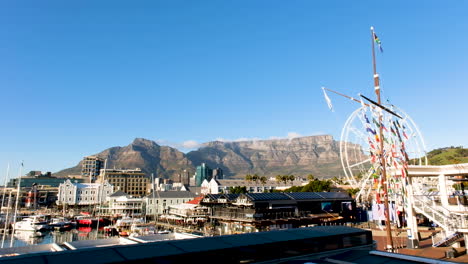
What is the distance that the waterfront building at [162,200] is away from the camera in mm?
109000

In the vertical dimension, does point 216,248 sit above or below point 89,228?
above

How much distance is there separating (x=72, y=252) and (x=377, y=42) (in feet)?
106

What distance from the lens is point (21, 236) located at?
255ft

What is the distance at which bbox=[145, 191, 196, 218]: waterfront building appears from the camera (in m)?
109

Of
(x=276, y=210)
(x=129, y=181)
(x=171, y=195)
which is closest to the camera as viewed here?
(x=276, y=210)

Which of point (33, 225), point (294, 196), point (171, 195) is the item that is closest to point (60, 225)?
point (33, 225)

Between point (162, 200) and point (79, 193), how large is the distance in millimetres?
55597

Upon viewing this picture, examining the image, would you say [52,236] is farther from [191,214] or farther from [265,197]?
[265,197]

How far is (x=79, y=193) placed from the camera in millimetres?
144000

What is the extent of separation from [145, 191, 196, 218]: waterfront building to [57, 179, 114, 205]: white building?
37.1m

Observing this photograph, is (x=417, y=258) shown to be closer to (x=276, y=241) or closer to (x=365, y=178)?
(x=276, y=241)

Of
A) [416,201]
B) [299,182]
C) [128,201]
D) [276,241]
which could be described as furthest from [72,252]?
[299,182]

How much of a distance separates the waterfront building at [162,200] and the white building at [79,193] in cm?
3714

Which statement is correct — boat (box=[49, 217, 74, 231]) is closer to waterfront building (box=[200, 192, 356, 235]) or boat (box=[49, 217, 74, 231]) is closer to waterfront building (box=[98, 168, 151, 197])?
waterfront building (box=[200, 192, 356, 235])
